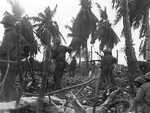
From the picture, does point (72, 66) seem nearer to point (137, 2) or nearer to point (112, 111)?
point (137, 2)

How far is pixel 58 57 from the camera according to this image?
8.63 meters

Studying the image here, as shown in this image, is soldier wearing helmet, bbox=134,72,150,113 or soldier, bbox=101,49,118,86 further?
soldier, bbox=101,49,118,86

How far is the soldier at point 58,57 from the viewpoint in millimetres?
8461

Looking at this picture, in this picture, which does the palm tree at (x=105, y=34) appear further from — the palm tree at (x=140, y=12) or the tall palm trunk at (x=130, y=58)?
the tall palm trunk at (x=130, y=58)

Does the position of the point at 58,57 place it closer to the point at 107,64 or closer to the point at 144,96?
the point at 107,64

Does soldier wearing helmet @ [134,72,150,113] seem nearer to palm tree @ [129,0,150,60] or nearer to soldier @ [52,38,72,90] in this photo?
soldier @ [52,38,72,90]

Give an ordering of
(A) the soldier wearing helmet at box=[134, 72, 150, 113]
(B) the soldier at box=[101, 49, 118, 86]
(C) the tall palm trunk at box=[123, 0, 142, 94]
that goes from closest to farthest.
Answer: (A) the soldier wearing helmet at box=[134, 72, 150, 113], (C) the tall palm trunk at box=[123, 0, 142, 94], (B) the soldier at box=[101, 49, 118, 86]

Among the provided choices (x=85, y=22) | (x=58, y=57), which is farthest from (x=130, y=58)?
(x=85, y=22)

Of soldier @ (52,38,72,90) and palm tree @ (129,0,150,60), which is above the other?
palm tree @ (129,0,150,60)

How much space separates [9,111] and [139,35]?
16.9m

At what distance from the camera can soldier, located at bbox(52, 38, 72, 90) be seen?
8.46 meters

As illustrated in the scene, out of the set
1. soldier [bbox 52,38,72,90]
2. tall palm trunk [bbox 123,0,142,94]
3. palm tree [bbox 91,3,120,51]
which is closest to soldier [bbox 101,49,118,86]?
tall palm trunk [bbox 123,0,142,94]

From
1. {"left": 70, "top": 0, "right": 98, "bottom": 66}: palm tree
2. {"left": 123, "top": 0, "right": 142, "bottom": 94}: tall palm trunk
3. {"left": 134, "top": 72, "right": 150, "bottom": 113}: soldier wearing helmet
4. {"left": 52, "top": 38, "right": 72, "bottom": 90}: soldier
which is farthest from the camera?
{"left": 70, "top": 0, "right": 98, "bottom": 66}: palm tree

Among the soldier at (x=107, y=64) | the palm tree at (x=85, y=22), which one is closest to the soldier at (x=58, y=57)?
the soldier at (x=107, y=64)
